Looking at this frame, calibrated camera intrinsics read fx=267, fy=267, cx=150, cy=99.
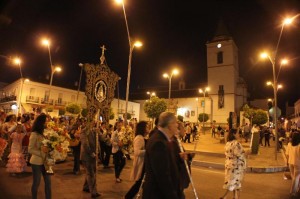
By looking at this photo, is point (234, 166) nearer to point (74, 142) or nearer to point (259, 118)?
point (74, 142)

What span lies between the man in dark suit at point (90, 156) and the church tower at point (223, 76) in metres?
52.8

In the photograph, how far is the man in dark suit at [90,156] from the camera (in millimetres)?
7129

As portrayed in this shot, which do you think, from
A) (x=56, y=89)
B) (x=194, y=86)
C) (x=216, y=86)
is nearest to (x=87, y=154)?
(x=56, y=89)

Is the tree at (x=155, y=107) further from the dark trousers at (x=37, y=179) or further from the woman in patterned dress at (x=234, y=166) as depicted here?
the dark trousers at (x=37, y=179)

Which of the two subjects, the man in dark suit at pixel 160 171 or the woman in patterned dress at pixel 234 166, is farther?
the woman in patterned dress at pixel 234 166

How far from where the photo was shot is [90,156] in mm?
7195

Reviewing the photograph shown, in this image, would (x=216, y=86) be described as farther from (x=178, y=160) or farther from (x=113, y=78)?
(x=178, y=160)

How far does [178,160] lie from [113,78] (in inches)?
218

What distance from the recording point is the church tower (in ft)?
190

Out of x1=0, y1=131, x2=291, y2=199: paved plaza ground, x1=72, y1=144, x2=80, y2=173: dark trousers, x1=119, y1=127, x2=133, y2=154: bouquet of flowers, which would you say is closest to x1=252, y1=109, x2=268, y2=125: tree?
x1=0, y1=131, x2=291, y2=199: paved plaza ground

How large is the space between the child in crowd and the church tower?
Answer: 51645mm

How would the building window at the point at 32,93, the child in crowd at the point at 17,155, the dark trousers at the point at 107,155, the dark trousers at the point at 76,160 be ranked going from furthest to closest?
the building window at the point at 32,93 → the dark trousers at the point at 107,155 → the dark trousers at the point at 76,160 → the child in crowd at the point at 17,155

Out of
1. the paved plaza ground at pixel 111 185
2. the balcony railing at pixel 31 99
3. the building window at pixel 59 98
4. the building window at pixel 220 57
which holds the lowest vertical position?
the paved plaza ground at pixel 111 185

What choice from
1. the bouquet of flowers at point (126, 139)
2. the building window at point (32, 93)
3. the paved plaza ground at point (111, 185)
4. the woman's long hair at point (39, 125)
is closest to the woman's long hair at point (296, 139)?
the paved plaza ground at point (111, 185)
